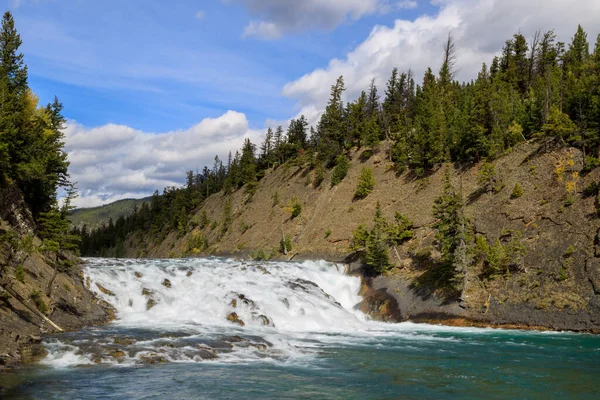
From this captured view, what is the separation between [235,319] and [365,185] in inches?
1463

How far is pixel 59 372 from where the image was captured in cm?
1662

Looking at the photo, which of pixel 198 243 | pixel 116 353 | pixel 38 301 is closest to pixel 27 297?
pixel 38 301

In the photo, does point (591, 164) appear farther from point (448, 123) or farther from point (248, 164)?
point (248, 164)

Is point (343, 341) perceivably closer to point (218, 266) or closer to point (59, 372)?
point (59, 372)

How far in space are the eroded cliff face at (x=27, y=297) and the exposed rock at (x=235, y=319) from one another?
7.76 metres

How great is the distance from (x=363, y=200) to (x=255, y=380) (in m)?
47.0

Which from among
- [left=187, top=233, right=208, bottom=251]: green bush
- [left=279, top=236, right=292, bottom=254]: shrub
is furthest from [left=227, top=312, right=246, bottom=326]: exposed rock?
[left=187, top=233, right=208, bottom=251]: green bush

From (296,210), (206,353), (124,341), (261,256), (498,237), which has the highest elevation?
(296,210)

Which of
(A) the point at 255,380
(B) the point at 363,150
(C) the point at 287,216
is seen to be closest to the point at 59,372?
(A) the point at 255,380

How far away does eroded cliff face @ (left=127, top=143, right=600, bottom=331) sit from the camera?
102 ft

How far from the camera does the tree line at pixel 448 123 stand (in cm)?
4997

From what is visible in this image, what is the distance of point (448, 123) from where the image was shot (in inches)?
2491

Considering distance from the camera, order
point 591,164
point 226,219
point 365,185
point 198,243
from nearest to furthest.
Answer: point 591,164 < point 365,185 < point 198,243 < point 226,219

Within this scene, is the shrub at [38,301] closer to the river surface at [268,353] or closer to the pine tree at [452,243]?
the river surface at [268,353]
